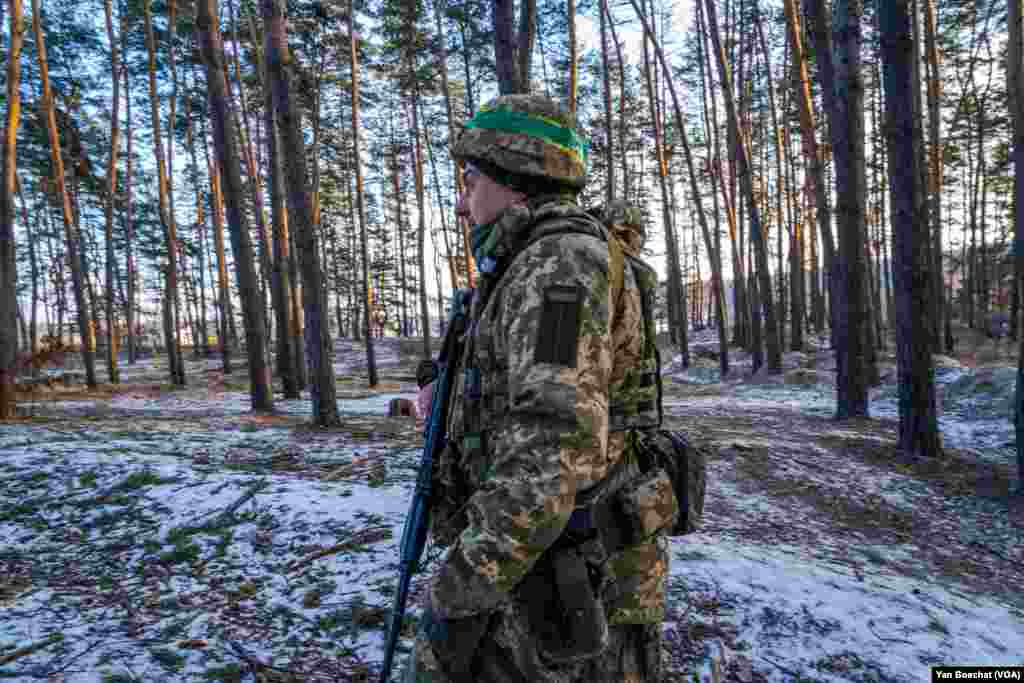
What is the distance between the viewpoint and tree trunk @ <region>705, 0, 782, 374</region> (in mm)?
14219

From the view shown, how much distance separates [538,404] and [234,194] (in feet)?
31.8

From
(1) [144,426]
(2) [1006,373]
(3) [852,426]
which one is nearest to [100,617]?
(1) [144,426]

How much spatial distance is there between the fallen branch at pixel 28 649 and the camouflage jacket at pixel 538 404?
2528mm

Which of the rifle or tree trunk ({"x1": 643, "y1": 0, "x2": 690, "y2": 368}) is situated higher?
tree trunk ({"x1": 643, "y1": 0, "x2": 690, "y2": 368})

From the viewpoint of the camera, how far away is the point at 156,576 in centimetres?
351

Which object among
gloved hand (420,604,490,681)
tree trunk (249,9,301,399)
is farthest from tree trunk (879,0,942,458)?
tree trunk (249,9,301,399)

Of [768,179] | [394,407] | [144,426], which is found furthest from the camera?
[768,179]

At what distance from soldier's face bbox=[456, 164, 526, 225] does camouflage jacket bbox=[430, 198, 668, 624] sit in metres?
0.10

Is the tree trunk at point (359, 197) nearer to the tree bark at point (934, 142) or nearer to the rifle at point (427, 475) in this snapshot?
the rifle at point (427, 475)

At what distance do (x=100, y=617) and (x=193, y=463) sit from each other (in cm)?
264

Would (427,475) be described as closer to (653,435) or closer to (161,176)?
(653,435)

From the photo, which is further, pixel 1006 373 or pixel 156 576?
pixel 1006 373

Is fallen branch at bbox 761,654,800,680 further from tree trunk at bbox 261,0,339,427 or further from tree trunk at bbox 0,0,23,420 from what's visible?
tree trunk at bbox 0,0,23,420

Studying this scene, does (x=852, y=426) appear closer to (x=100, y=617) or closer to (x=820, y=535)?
(x=820, y=535)
